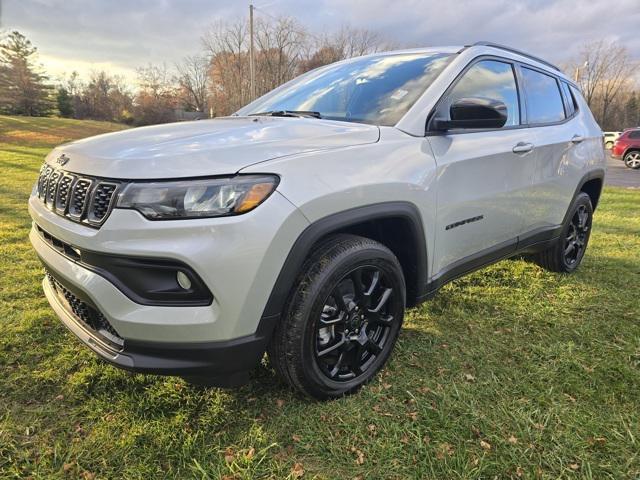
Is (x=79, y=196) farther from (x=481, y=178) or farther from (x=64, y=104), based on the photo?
(x=64, y=104)

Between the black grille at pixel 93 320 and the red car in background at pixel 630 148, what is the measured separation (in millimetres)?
22140

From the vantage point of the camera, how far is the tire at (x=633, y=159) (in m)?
18.8

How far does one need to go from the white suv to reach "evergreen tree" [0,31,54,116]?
53.0 metres

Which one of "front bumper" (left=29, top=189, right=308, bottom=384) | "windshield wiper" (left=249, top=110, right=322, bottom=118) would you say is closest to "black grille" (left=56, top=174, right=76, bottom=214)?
"front bumper" (left=29, top=189, right=308, bottom=384)

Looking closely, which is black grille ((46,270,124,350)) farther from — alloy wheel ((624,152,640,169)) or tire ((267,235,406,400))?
alloy wheel ((624,152,640,169))

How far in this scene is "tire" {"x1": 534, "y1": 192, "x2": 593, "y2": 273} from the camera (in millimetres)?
4070

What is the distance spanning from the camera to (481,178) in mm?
2777

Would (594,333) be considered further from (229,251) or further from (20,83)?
(20,83)

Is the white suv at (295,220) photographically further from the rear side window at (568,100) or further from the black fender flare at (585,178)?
the rear side window at (568,100)

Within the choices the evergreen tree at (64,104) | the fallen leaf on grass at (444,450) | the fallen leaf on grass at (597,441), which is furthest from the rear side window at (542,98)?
the evergreen tree at (64,104)

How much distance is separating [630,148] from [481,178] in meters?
20.3

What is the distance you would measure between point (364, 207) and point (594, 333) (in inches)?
82.4

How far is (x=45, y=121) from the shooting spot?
36906mm

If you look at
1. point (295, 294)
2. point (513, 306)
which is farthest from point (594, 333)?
point (295, 294)
